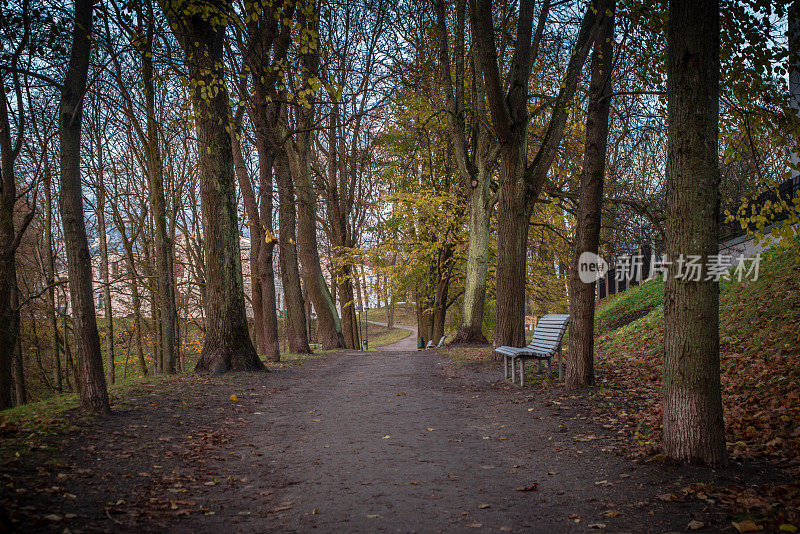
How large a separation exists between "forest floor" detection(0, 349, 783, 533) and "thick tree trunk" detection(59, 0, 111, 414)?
0.43 meters

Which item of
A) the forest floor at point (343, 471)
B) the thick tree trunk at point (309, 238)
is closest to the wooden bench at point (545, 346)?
the forest floor at point (343, 471)

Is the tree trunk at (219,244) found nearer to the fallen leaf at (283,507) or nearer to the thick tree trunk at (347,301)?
the fallen leaf at (283,507)

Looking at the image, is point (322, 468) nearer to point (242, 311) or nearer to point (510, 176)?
point (242, 311)

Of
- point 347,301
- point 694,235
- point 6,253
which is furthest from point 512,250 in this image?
point 347,301

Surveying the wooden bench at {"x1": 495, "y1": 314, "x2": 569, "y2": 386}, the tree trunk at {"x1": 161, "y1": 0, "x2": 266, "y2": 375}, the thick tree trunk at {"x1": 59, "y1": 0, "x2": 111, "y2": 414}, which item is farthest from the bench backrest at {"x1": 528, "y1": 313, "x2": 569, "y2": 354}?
the thick tree trunk at {"x1": 59, "y1": 0, "x2": 111, "y2": 414}

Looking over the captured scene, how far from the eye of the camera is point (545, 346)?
27.7ft

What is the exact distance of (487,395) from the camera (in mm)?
8062

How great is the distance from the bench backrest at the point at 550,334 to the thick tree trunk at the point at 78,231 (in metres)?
6.20

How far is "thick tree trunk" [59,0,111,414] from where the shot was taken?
18.4ft

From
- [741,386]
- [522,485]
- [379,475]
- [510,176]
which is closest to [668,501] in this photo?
[522,485]

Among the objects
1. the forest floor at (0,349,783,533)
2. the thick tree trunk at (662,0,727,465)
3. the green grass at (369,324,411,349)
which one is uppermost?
the thick tree trunk at (662,0,727,465)

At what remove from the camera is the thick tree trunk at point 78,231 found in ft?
18.4

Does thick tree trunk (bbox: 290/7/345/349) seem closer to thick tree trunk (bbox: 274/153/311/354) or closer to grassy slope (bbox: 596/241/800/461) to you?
thick tree trunk (bbox: 274/153/311/354)

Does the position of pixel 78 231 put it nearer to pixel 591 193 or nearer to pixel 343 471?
pixel 343 471
